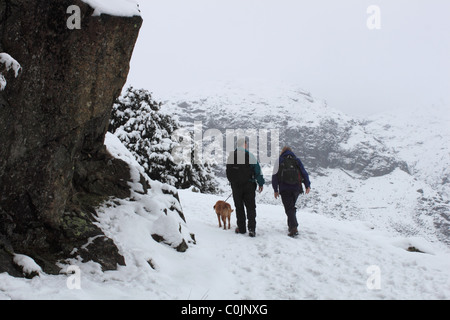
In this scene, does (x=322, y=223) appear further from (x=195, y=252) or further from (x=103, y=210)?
(x=103, y=210)

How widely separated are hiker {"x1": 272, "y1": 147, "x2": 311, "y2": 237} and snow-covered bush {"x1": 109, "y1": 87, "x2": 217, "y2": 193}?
40.2 ft

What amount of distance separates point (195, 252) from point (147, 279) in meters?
1.61

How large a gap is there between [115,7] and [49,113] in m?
1.68

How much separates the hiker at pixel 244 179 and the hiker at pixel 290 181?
0.46 meters

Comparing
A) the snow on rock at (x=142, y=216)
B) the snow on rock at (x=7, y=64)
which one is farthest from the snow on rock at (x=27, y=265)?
the snow on rock at (x=7, y=64)

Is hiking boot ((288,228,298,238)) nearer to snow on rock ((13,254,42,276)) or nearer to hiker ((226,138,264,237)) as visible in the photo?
hiker ((226,138,264,237))

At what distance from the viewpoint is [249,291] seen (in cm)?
423

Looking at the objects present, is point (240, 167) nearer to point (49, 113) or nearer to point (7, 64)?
point (49, 113)

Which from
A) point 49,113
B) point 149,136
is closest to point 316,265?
point 49,113

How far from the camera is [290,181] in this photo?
707 centimetres

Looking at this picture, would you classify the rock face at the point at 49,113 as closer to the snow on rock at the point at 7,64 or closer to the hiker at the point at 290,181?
the snow on rock at the point at 7,64
